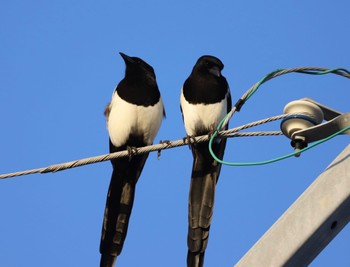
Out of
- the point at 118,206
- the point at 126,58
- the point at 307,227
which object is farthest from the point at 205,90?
the point at 307,227

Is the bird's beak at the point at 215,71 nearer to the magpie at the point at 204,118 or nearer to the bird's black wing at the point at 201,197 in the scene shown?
the magpie at the point at 204,118

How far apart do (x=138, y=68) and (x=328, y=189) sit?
4862 millimetres

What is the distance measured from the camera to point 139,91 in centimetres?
772

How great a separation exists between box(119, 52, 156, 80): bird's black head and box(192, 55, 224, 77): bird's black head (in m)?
0.55

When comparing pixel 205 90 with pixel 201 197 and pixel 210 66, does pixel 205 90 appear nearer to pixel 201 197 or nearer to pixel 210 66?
pixel 210 66

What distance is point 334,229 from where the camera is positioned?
3.32 meters

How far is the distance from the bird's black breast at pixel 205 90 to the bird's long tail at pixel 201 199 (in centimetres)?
46

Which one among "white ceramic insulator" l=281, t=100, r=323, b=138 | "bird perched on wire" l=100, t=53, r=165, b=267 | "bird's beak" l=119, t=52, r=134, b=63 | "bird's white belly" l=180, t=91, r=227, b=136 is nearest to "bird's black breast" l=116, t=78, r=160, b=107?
"bird perched on wire" l=100, t=53, r=165, b=267

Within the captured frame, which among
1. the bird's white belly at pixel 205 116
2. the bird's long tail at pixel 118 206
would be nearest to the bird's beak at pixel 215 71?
the bird's white belly at pixel 205 116

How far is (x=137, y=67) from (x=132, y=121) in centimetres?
72

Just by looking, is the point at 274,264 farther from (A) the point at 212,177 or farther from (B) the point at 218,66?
(B) the point at 218,66

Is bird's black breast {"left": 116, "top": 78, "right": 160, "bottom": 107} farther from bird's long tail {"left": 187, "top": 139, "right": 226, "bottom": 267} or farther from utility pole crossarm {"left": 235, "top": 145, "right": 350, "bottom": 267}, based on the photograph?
utility pole crossarm {"left": 235, "top": 145, "right": 350, "bottom": 267}

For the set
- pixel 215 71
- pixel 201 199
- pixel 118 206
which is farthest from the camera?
pixel 215 71

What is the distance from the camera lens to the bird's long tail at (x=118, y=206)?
6.81 meters
